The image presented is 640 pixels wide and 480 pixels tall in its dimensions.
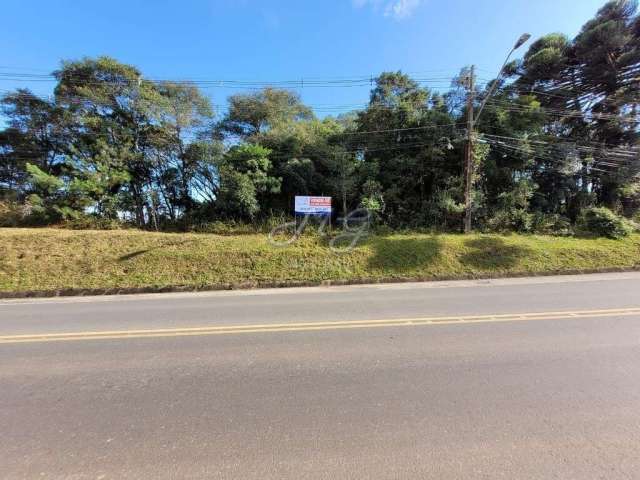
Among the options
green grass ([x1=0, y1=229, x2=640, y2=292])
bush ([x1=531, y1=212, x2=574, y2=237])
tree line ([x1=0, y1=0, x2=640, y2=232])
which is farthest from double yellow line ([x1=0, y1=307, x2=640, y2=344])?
bush ([x1=531, y1=212, x2=574, y2=237])

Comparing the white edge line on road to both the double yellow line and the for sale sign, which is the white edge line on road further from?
the for sale sign

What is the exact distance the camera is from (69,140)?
16891 millimetres

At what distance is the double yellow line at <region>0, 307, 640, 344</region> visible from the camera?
4.69 m

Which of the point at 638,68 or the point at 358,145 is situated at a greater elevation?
the point at 638,68

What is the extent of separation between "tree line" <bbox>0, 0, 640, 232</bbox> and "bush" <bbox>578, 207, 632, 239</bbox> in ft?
3.68

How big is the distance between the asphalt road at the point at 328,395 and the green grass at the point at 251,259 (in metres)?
4.07

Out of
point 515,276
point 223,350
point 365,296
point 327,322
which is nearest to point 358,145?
point 515,276

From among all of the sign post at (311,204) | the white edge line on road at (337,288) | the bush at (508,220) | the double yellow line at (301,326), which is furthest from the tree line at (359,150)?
the double yellow line at (301,326)

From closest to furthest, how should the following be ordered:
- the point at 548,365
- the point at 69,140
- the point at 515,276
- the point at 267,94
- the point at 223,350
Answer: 1. the point at 548,365
2. the point at 223,350
3. the point at 515,276
4. the point at 69,140
5. the point at 267,94

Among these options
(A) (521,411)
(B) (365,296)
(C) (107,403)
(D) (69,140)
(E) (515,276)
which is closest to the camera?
(A) (521,411)

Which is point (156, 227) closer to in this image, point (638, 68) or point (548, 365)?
point (548, 365)

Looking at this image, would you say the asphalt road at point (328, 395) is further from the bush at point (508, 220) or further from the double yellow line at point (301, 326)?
the bush at point (508, 220)

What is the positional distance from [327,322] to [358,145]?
48.8 feet

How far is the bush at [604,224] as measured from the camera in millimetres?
13398
